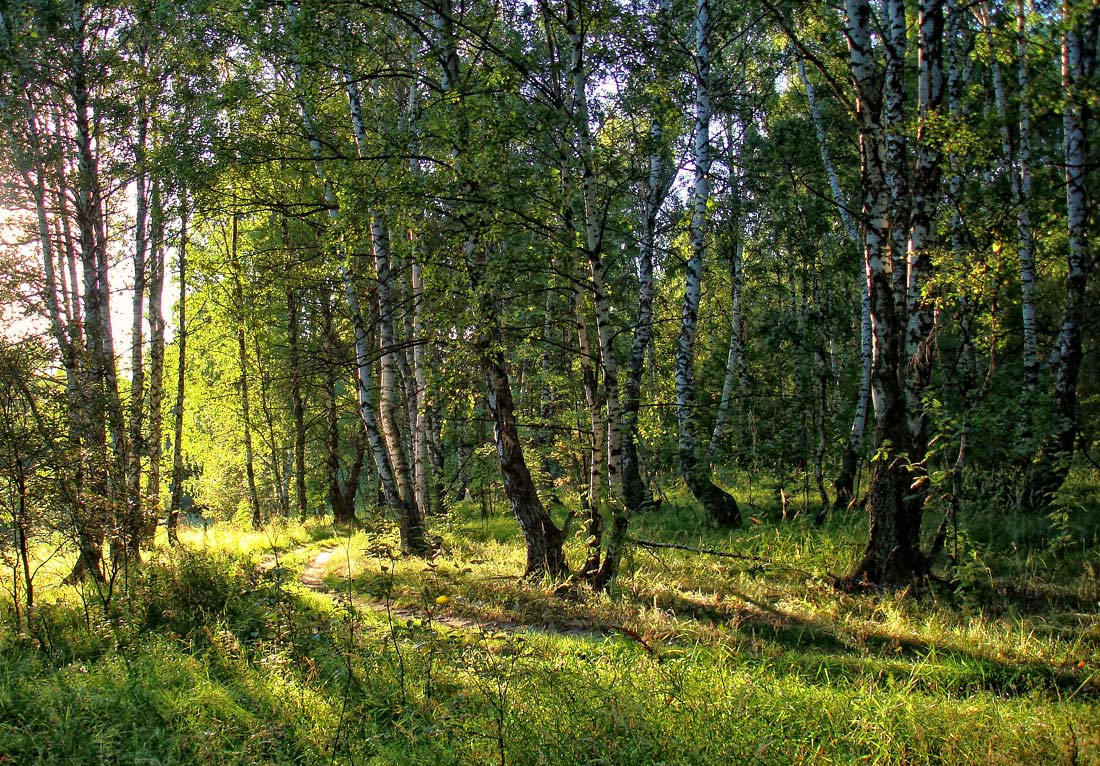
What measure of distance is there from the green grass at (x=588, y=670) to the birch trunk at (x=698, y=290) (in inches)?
108

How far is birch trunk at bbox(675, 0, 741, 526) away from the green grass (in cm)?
276

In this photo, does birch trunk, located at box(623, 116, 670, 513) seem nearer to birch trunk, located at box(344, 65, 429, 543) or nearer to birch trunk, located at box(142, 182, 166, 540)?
birch trunk, located at box(344, 65, 429, 543)

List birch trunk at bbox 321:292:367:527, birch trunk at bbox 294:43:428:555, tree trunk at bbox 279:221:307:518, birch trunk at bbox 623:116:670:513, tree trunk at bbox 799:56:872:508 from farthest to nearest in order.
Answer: birch trunk at bbox 321:292:367:527, tree trunk at bbox 279:221:307:518, birch trunk at bbox 623:116:670:513, tree trunk at bbox 799:56:872:508, birch trunk at bbox 294:43:428:555

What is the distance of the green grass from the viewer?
162 inches

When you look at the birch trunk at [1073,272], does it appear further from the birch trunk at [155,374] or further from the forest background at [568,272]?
the birch trunk at [155,374]

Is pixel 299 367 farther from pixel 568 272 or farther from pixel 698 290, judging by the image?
pixel 568 272

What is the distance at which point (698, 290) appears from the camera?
12.1 metres

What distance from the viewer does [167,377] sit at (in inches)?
818

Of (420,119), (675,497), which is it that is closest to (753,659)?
(420,119)

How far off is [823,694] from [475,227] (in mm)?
5474

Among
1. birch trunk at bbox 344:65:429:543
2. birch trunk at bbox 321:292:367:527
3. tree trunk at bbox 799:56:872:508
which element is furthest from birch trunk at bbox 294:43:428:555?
birch trunk at bbox 321:292:367:527

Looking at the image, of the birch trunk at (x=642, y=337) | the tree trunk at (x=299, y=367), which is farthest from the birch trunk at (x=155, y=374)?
the birch trunk at (x=642, y=337)

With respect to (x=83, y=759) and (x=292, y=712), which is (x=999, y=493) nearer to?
(x=292, y=712)

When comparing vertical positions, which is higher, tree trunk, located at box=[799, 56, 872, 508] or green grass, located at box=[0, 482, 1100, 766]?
tree trunk, located at box=[799, 56, 872, 508]
